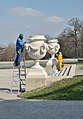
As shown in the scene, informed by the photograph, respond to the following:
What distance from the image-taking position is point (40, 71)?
1452cm

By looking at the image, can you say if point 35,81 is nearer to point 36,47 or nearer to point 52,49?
point 36,47

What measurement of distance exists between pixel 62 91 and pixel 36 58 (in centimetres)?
305

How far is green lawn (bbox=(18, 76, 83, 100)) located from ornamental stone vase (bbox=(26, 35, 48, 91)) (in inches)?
20.4

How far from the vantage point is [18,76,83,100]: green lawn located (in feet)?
37.2

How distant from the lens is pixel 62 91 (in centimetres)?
1230

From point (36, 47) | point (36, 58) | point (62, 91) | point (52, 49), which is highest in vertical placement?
point (36, 47)

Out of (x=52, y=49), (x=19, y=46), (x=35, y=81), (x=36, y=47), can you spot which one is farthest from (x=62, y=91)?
(x=52, y=49)

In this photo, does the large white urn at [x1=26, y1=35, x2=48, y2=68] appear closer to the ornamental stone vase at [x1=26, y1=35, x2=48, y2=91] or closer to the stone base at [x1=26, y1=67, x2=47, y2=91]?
the ornamental stone vase at [x1=26, y1=35, x2=48, y2=91]

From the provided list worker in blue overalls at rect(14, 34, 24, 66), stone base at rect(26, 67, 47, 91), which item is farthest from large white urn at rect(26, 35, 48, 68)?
stone base at rect(26, 67, 47, 91)

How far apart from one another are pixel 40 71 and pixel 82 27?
2392 inches

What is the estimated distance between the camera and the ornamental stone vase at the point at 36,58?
14155 millimetres

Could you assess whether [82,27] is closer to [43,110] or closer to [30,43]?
[30,43]

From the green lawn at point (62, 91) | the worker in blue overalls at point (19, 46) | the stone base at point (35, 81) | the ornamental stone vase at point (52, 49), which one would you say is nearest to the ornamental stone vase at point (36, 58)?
the stone base at point (35, 81)

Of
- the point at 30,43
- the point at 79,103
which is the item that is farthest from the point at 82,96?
the point at 30,43
